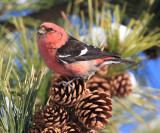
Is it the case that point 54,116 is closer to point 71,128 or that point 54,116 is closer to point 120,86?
point 71,128

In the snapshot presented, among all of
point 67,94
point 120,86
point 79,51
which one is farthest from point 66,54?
point 120,86

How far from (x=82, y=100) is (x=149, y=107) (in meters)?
0.73

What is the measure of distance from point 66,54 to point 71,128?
333mm

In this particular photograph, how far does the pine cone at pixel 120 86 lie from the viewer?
1358mm

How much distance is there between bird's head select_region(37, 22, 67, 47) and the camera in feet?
3.27

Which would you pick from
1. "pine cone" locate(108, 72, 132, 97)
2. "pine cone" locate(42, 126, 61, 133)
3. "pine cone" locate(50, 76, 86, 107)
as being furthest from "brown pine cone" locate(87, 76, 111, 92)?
"pine cone" locate(42, 126, 61, 133)

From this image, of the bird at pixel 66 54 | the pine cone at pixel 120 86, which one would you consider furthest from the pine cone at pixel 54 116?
the pine cone at pixel 120 86

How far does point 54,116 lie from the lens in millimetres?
861

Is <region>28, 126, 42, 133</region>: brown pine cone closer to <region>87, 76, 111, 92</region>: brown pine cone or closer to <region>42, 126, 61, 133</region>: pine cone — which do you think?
<region>42, 126, 61, 133</region>: pine cone

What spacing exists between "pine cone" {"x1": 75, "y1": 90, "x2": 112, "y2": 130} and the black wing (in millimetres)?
217

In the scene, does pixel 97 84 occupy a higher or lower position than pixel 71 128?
higher

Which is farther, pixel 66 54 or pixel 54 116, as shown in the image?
pixel 66 54

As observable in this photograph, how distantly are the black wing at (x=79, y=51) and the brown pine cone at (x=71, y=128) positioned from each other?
29 cm

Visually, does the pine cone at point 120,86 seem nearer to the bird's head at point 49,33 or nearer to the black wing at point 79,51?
the black wing at point 79,51
